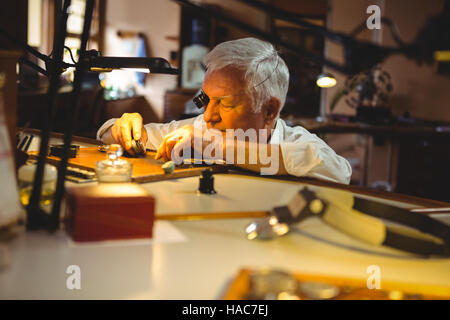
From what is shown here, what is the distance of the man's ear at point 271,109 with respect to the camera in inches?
79.1

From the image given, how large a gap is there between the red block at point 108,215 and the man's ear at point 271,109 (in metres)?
1.18

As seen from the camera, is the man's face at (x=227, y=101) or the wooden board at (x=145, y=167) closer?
the wooden board at (x=145, y=167)

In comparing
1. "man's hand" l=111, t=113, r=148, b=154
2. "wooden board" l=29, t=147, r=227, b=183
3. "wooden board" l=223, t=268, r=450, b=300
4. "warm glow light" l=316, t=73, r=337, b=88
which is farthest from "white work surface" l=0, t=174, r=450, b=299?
"warm glow light" l=316, t=73, r=337, b=88

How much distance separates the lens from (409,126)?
4.57 meters

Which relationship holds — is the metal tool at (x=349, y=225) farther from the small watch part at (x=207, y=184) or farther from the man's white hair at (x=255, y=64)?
the man's white hair at (x=255, y=64)

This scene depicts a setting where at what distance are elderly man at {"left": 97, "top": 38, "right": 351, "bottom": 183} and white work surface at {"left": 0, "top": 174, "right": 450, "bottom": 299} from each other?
0.55 metres

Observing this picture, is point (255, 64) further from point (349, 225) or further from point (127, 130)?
point (349, 225)

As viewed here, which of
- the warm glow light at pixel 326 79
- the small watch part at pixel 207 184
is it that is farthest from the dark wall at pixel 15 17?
the warm glow light at pixel 326 79

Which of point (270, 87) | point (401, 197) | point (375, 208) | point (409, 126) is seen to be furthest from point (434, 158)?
point (375, 208)

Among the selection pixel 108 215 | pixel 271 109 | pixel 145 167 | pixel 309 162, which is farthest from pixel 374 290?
pixel 271 109

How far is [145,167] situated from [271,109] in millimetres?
697

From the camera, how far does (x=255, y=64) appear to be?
188cm
